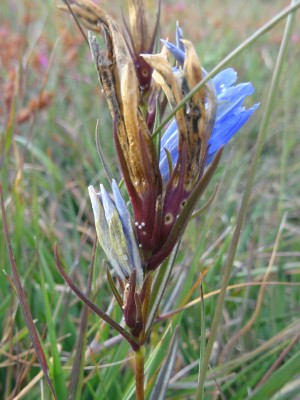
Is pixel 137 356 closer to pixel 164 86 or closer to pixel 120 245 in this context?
pixel 120 245

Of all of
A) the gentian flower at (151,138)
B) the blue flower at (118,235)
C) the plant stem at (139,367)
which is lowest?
the plant stem at (139,367)

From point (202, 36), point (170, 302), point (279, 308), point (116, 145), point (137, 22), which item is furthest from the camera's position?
point (202, 36)

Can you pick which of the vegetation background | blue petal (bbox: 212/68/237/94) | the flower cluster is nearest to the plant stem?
the flower cluster

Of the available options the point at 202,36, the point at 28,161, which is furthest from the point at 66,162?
the point at 202,36

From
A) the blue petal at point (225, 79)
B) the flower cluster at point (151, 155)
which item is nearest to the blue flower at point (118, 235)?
the flower cluster at point (151, 155)

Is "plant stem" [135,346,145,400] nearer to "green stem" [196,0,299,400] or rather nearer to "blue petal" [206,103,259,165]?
"green stem" [196,0,299,400]

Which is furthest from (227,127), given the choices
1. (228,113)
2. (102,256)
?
(102,256)

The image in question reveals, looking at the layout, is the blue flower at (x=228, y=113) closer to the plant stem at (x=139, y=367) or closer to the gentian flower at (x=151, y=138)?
the gentian flower at (x=151, y=138)
